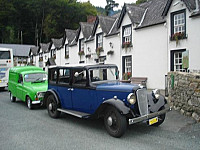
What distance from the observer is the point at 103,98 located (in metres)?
5.78

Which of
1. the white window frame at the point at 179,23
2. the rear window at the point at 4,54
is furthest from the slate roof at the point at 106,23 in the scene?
the rear window at the point at 4,54

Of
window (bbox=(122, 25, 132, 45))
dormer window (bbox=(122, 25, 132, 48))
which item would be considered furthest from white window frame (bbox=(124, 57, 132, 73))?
window (bbox=(122, 25, 132, 45))

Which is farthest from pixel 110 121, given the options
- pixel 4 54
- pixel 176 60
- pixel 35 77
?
pixel 4 54

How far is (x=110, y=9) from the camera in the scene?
7356cm

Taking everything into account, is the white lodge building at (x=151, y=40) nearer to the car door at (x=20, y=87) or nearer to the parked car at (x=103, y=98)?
the parked car at (x=103, y=98)

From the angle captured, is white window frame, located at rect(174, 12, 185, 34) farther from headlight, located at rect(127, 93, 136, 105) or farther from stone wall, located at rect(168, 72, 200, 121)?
headlight, located at rect(127, 93, 136, 105)

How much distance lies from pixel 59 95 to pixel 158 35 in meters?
9.38

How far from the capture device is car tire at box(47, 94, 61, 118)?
24.3 feet

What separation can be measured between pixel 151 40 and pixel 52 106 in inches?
378

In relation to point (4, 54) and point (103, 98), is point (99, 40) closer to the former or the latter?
point (4, 54)

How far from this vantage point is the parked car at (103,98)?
5.24 m

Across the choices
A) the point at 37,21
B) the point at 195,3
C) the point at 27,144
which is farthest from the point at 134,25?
the point at 37,21

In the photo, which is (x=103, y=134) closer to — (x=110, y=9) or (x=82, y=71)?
(x=82, y=71)

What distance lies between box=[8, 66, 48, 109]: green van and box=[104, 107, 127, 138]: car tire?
4.84 m
